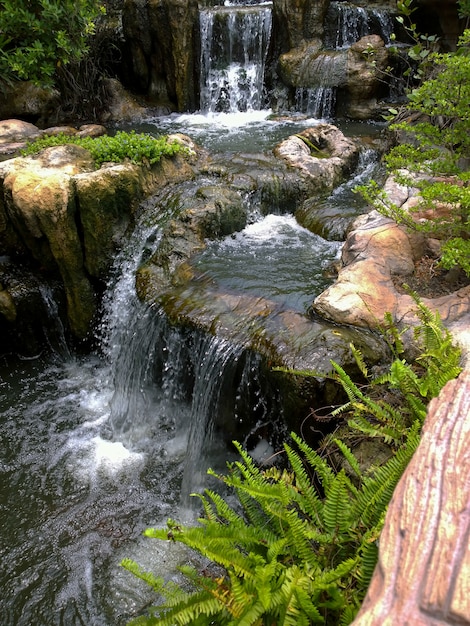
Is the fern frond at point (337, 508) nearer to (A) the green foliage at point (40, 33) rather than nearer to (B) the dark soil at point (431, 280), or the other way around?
(B) the dark soil at point (431, 280)

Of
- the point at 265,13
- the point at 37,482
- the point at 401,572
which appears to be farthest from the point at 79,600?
the point at 265,13

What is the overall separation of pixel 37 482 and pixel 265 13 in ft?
39.4

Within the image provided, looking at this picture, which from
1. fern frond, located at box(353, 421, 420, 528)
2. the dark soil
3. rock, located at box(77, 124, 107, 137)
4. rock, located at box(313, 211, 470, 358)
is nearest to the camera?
fern frond, located at box(353, 421, 420, 528)

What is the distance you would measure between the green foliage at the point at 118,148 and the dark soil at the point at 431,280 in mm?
4103

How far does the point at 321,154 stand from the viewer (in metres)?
8.52

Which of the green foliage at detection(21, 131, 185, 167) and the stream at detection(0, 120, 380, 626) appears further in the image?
the green foliage at detection(21, 131, 185, 167)

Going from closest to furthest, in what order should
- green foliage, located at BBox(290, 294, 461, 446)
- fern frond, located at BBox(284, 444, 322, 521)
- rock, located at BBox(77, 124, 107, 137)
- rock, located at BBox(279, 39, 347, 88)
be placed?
fern frond, located at BBox(284, 444, 322, 521)
green foliage, located at BBox(290, 294, 461, 446)
rock, located at BBox(77, 124, 107, 137)
rock, located at BBox(279, 39, 347, 88)

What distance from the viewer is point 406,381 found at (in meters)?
3.27

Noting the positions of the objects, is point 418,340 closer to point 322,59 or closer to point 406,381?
point 406,381

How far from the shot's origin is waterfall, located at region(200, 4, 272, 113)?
11.8 m

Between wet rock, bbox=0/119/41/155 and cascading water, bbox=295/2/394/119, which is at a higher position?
cascading water, bbox=295/2/394/119

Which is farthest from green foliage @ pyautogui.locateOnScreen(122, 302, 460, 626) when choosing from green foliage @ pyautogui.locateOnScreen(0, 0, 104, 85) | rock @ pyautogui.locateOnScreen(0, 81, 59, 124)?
rock @ pyautogui.locateOnScreen(0, 81, 59, 124)

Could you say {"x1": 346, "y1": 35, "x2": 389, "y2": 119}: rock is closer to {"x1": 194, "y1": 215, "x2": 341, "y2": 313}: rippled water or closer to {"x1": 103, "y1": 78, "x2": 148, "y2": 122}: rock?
{"x1": 103, "y1": 78, "x2": 148, "y2": 122}: rock

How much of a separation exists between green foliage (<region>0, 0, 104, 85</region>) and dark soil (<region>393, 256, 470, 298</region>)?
23.7 feet
